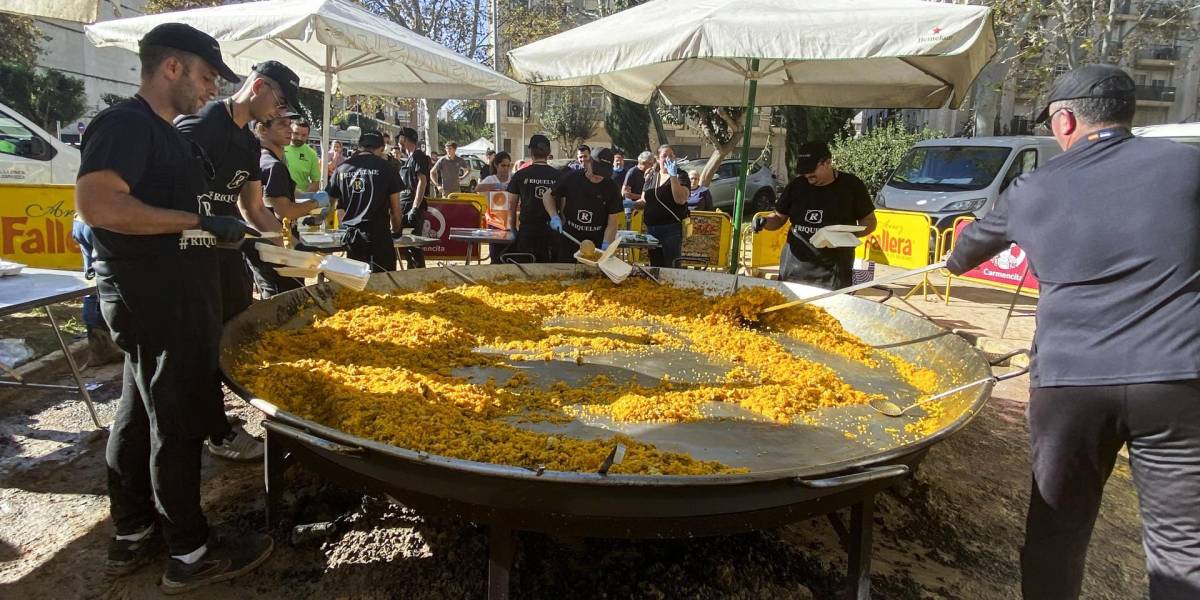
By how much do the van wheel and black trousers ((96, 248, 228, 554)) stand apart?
15.3 m

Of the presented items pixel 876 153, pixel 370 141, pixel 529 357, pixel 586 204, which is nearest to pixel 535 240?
pixel 586 204

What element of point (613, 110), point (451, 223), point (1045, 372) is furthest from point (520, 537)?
point (613, 110)

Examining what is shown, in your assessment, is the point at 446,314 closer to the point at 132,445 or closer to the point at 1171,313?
the point at 132,445

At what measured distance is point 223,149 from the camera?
2834 millimetres

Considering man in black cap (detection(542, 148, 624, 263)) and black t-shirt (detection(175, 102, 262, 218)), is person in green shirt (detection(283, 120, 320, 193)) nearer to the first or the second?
man in black cap (detection(542, 148, 624, 263))

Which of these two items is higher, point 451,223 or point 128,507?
point 451,223

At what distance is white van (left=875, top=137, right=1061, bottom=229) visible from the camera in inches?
417

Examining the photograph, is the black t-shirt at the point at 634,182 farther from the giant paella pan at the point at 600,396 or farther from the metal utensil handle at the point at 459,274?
the metal utensil handle at the point at 459,274

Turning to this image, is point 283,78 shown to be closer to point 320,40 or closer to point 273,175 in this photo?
point 273,175

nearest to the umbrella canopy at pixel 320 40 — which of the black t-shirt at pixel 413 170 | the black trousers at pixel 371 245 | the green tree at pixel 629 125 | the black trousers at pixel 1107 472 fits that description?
the black t-shirt at pixel 413 170

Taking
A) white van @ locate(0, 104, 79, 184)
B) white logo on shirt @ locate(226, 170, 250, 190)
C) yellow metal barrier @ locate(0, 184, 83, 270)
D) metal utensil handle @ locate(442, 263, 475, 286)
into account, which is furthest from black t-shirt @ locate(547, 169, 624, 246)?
white van @ locate(0, 104, 79, 184)

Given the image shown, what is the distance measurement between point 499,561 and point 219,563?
1.17 metres

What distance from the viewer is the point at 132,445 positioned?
234 centimetres

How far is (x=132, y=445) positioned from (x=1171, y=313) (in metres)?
3.31
